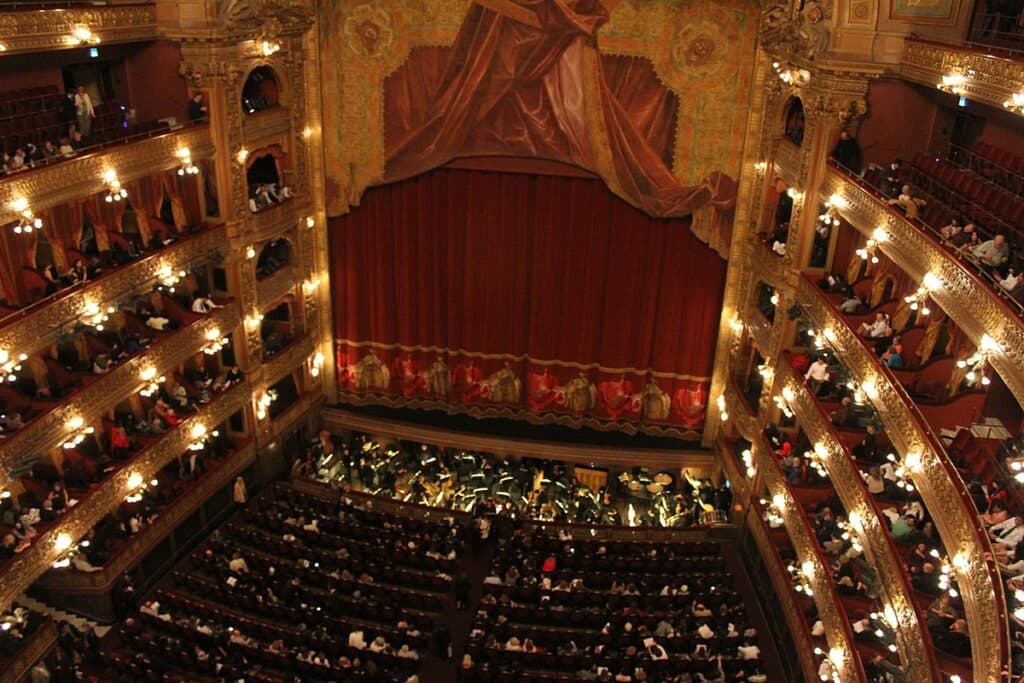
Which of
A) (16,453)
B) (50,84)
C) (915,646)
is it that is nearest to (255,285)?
(50,84)

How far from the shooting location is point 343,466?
23359 mm

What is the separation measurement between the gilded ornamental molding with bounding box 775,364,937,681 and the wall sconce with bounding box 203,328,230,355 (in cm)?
1240

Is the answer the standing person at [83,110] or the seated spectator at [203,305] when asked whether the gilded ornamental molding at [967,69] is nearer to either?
the seated spectator at [203,305]

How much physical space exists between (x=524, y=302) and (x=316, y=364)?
5874 mm

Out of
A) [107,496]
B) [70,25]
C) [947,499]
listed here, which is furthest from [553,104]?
[947,499]

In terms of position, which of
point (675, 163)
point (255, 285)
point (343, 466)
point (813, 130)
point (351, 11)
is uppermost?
point (351, 11)

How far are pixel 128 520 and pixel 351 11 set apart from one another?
41.3ft

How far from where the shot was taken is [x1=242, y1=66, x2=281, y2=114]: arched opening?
846 inches

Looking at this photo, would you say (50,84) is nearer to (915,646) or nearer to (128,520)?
(128,520)

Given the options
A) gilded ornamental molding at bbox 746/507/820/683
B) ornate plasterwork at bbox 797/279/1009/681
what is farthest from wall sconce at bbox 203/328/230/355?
ornate plasterwork at bbox 797/279/1009/681

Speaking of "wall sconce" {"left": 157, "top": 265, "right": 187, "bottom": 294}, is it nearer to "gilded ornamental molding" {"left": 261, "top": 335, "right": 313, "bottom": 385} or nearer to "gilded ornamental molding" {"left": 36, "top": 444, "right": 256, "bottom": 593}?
"gilded ornamental molding" {"left": 261, "top": 335, "right": 313, "bottom": 385}

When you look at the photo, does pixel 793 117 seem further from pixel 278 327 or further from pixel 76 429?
pixel 76 429

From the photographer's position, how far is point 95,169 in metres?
16.6

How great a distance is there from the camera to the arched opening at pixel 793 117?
19.5m
